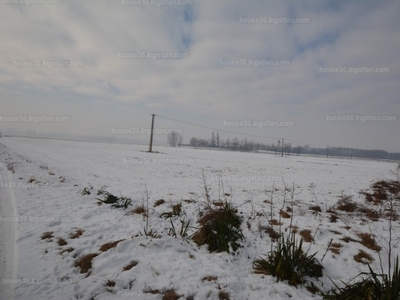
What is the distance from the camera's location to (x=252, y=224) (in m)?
5.89

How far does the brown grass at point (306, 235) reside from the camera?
5.15 metres

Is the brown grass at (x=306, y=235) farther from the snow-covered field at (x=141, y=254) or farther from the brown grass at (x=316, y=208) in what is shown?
the brown grass at (x=316, y=208)

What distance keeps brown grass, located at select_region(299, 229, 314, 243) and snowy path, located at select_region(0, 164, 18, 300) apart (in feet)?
20.2

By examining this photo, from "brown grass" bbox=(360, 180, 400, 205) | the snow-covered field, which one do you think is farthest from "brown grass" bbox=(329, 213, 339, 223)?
"brown grass" bbox=(360, 180, 400, 205)

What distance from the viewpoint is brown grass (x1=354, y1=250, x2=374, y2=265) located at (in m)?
4.42

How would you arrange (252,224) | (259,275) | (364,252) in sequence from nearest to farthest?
(259,275), (364,252), (252,224)

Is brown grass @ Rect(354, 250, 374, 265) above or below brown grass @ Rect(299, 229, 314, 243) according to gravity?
below

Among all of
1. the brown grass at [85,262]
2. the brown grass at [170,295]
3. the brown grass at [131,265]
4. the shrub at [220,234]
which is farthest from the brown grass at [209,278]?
the brown grass at [85,262]

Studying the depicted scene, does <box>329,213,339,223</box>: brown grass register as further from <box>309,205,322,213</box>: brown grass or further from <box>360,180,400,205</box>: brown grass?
<box>360,180,400,205</box>: brown grass

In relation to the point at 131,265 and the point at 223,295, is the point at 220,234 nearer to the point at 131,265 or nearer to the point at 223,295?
the point at 223,295

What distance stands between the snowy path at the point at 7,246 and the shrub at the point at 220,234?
11.9 feet

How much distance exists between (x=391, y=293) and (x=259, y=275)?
1.99m

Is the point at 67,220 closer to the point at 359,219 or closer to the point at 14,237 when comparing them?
the point at 14,237

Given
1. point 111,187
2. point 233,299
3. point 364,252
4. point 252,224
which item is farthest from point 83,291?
point 111,187
